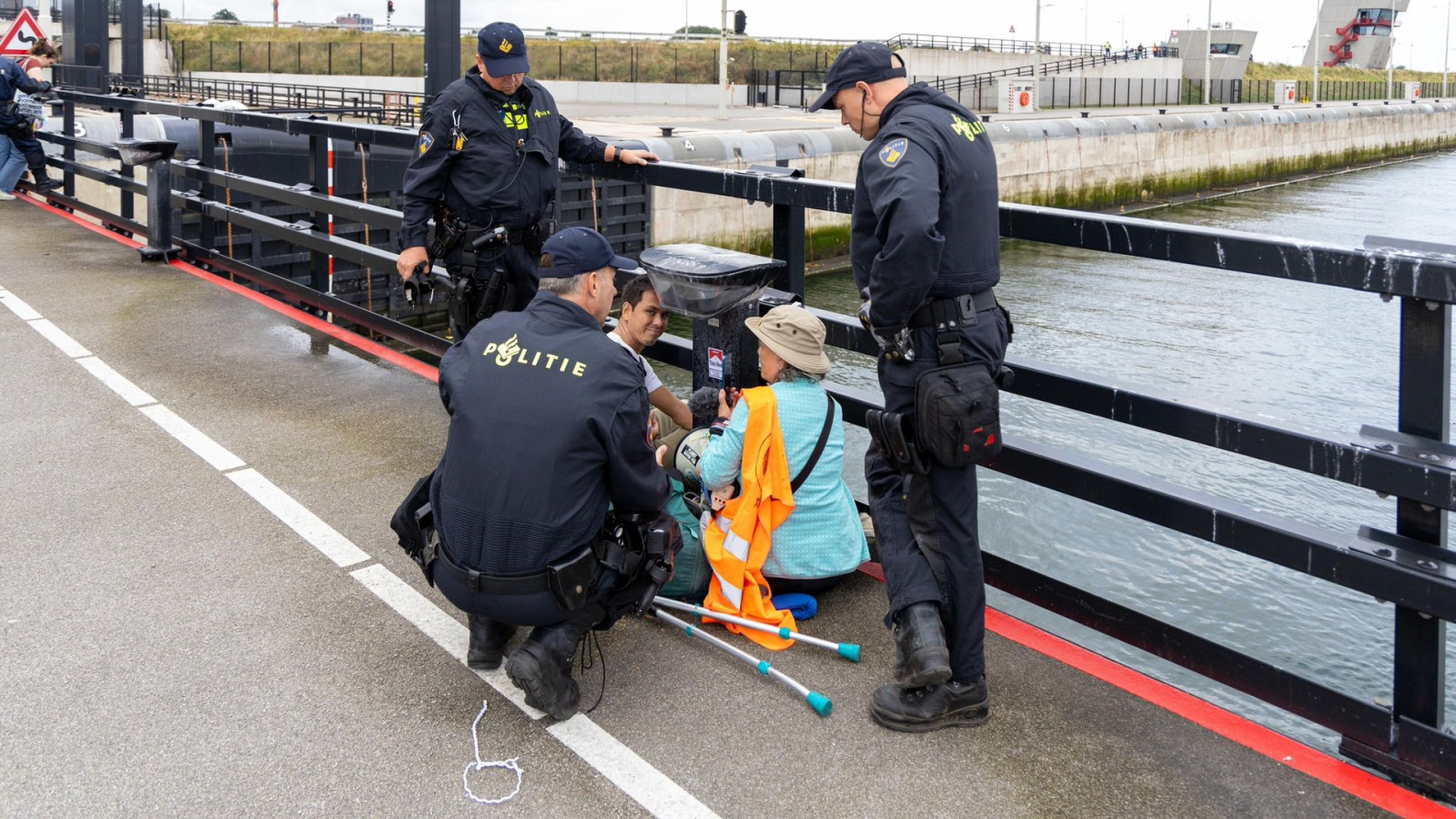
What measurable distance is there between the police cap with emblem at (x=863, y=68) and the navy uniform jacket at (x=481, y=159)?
7.05 feet

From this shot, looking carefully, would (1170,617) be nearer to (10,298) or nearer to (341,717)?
(341,717)

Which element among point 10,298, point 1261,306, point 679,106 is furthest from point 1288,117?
point 10,298

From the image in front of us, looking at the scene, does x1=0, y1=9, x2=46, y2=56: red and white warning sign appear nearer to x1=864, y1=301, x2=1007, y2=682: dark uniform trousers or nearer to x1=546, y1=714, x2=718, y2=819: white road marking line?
x1=546, y1=714, x2=718, y2=819: white road marking line

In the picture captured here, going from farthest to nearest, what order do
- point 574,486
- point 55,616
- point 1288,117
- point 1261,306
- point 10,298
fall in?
point 1288,117, point 1261,306, point 10,298, point 55,616, point 574,486

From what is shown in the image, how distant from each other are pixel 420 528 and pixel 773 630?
3.53 ft

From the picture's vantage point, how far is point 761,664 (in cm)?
356

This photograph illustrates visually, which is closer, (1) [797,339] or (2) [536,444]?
(2) [536,444]

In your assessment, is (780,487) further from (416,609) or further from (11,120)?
(11,120)

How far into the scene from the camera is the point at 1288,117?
52188mm

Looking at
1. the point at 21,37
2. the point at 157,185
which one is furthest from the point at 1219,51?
the point at 157,185

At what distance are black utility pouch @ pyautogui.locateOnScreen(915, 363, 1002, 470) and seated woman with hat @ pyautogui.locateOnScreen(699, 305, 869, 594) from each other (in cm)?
70

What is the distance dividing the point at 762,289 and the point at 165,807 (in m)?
2.50

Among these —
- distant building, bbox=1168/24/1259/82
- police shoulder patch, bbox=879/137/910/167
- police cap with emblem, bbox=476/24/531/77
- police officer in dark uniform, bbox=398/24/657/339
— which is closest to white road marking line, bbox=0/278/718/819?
police officer in dark uniform, bbox=398/24/657/339

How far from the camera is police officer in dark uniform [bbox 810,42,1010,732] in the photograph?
320 centimetres
